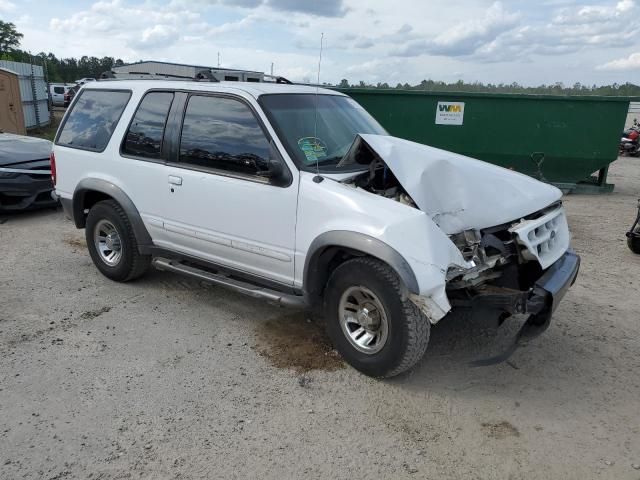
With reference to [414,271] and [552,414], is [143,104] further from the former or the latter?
[552,414]

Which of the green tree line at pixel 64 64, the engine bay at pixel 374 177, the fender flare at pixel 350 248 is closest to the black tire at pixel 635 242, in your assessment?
the engine bay at pixel 374 177

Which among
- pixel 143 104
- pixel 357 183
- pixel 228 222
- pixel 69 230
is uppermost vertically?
pixel 143 104

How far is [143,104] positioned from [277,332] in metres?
2.37

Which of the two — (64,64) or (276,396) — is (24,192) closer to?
(276,396)

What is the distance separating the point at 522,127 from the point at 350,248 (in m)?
7.87

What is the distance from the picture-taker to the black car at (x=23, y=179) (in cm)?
777

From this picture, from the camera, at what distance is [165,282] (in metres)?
5.47

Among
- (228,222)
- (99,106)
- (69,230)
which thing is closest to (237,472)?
(228,222)

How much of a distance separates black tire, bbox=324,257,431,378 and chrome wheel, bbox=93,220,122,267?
2.58 m

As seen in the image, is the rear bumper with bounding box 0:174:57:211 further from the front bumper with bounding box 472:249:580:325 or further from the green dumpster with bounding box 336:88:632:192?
the front bumper with bounding box 472:249:580:325

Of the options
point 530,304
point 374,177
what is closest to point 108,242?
point 374,177

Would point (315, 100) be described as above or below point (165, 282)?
above

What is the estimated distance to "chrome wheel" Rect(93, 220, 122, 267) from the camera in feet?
17.3

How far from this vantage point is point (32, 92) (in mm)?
20047
